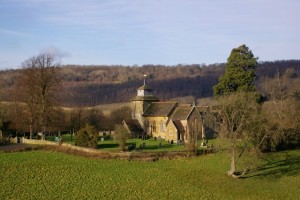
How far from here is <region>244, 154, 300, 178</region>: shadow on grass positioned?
36281 millimetres

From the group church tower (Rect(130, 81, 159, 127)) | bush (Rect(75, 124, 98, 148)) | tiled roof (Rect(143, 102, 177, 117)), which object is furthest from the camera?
church tower (Rect(130, 81, 159, 127))

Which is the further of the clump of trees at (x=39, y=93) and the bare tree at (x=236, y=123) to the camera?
the clump of trees at (x=39, y=93)

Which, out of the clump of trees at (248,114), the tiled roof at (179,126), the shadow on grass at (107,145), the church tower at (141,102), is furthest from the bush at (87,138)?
the church tower at (141,102)

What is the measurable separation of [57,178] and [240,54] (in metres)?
27.5

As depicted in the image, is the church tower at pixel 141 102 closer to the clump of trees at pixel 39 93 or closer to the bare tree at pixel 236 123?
the clump of trees at pixel 39 93

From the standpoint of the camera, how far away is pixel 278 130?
39781 mm

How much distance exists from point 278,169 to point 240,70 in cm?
1639

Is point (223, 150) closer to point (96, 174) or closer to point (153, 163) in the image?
point (153, 163)

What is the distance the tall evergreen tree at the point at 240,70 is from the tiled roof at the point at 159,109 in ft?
40.9

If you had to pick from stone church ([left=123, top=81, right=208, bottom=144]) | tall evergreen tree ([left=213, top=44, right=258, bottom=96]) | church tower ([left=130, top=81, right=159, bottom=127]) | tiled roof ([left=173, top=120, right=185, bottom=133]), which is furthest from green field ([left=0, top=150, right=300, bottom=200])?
church tower ([left=130, top=81, right=159, bottom=127])

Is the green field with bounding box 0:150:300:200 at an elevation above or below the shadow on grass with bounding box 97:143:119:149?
below

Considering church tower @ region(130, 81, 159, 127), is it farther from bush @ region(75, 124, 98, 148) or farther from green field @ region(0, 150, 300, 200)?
green field @ region(0, 150, 300, 200)

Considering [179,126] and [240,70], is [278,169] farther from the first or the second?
[179,126]

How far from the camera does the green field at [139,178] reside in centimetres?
3102
